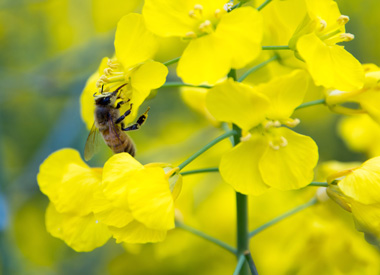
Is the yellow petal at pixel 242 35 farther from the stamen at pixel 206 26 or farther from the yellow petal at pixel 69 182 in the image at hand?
the yellow petal at pixel 69 182

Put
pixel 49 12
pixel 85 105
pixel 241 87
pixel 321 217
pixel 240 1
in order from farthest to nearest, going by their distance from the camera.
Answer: pixel 49 12
pixel 321 217
pixel 85 105
pixel 240 1
pixel 241 87

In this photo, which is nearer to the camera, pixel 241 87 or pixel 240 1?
pixel 241 87

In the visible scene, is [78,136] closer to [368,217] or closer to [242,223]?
[242,223]

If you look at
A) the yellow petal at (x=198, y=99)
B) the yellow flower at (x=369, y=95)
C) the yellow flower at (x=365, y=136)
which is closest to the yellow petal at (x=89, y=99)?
Answer: the yellow petal at (x=198, y=99)

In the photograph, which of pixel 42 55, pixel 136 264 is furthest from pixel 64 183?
pixel 42 55

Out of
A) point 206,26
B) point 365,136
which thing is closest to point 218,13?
point 206,26

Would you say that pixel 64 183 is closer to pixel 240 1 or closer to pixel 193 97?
pixel 193 97

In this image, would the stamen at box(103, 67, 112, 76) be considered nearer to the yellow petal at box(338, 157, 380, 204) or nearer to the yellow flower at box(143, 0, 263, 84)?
the yellow flower at box(143, 0, 263, 84)
